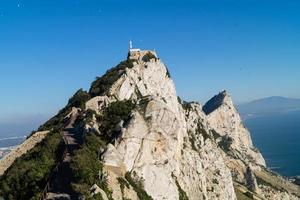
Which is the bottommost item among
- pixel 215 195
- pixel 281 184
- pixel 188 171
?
pixel 281 184

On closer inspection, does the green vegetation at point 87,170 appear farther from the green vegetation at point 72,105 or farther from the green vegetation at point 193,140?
the green vegetation at point 193,140

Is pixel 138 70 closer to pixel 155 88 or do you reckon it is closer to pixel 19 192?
pixel 155 88

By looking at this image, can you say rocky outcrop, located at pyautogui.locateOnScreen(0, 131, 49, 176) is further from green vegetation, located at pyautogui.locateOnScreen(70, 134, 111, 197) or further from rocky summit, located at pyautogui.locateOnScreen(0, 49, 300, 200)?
green vegetation, located at pyautogui.locateOnScreen(70, 134, 111, 197)

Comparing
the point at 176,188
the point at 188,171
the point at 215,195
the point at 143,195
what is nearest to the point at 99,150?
the point at 143,195

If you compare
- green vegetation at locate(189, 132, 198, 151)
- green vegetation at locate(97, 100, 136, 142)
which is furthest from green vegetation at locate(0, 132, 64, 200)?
green vegetation at locate(189, 132, 198, 151)

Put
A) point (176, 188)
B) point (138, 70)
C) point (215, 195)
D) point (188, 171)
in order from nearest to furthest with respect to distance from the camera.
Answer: point (176, 188)
point (188, 171)
point (138, 70)
point (215, 195)

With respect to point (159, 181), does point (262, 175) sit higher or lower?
lower

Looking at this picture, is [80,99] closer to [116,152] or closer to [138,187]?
[116,152]

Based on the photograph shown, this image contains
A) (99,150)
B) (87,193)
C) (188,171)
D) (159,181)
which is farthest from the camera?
(188,171)
